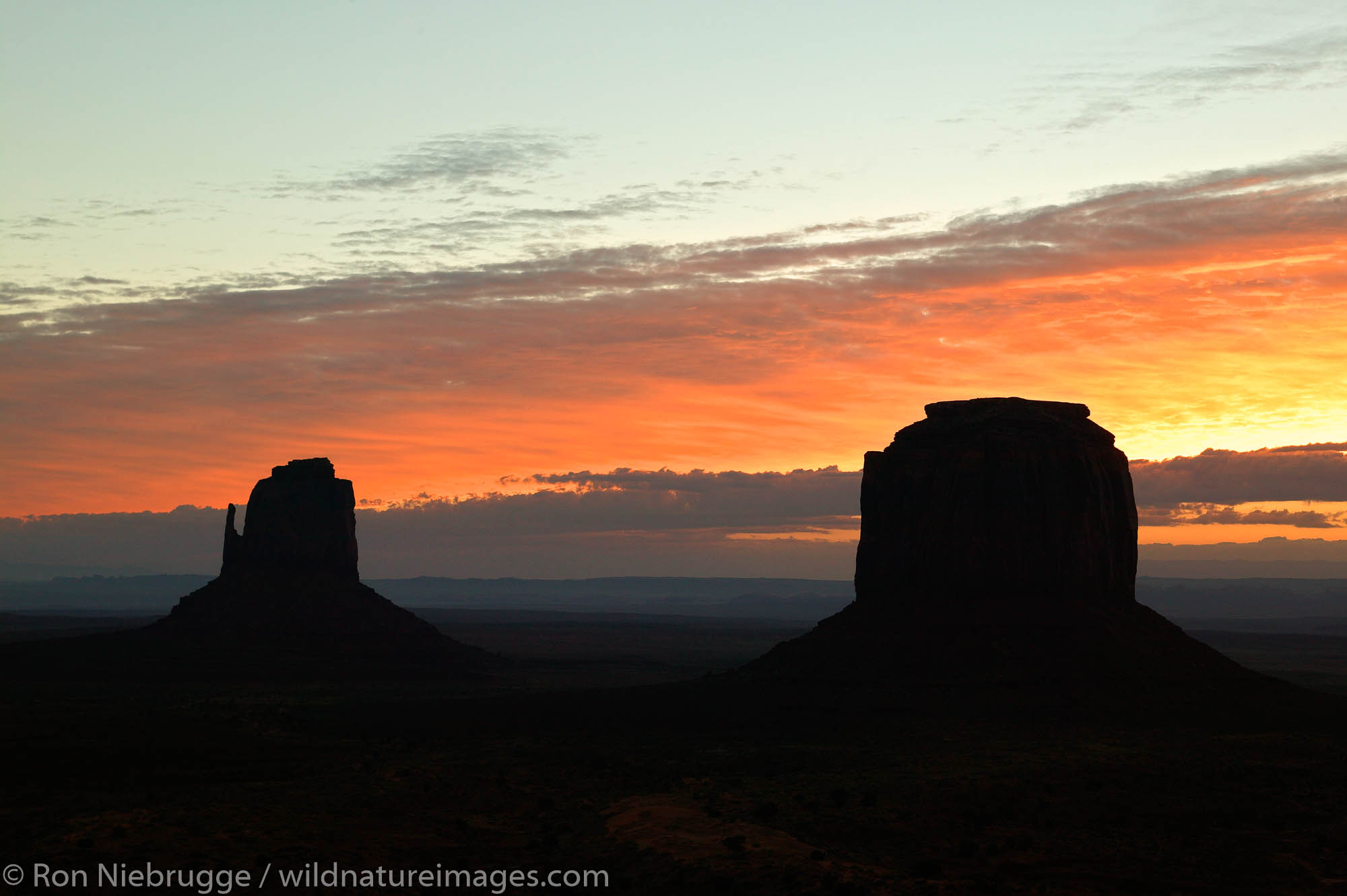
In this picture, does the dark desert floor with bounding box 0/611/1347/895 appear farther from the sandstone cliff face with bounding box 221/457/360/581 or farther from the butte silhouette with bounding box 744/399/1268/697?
the sandstone cliff face with bounding box 221/457/360/581

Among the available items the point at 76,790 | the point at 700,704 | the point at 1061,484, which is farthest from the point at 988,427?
the point at 76,790

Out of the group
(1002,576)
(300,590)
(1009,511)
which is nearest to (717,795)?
(1002,576)

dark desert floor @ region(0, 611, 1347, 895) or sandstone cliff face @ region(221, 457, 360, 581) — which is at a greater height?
sandstone cliff face @ region(221, 457, 360, 581)

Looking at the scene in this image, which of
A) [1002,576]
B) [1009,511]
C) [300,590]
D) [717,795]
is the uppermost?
[1009,511]

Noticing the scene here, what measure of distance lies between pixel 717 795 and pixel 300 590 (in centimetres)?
10195

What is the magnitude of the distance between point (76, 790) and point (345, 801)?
12.7m

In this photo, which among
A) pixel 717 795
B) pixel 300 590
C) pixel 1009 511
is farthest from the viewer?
pixel 300 590

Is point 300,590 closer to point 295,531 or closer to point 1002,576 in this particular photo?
point 295,531

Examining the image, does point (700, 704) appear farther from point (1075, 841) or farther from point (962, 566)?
point (1075, 841)

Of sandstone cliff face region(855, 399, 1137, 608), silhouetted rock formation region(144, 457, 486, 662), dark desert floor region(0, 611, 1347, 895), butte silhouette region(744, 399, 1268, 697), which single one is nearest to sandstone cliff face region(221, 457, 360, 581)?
silhouetted rock formation region(144, 457, 486, 662)

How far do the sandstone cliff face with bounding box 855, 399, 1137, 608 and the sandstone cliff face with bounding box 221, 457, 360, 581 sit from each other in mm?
80831

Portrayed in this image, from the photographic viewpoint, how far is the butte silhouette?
8269 centimetres

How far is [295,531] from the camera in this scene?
150 meters

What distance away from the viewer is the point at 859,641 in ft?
293
